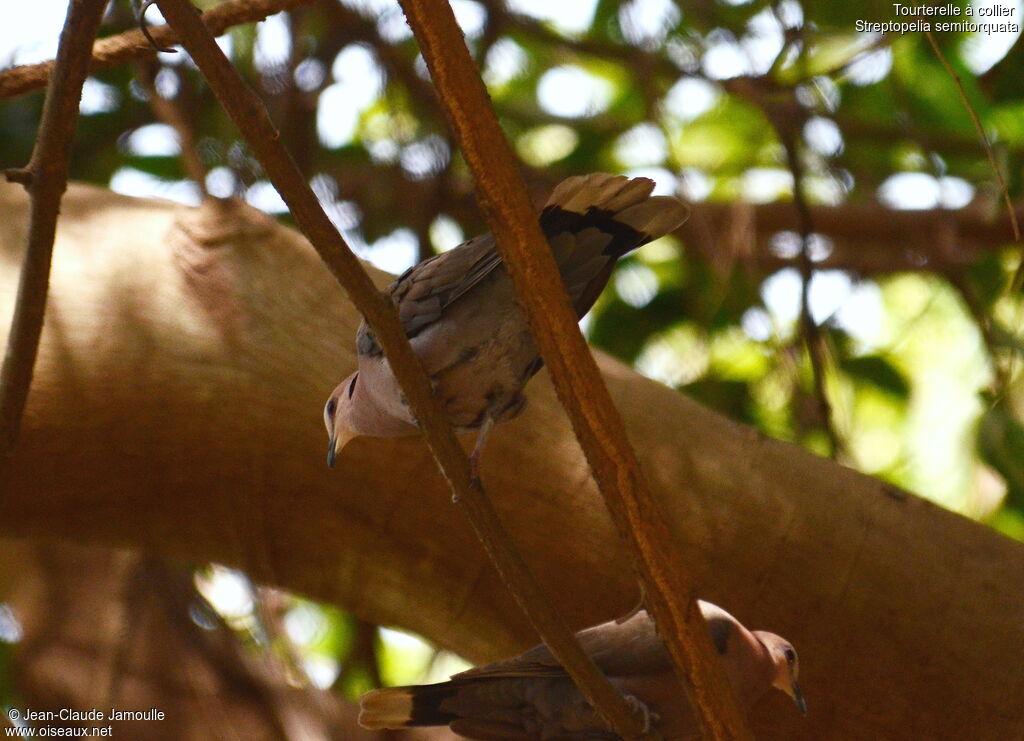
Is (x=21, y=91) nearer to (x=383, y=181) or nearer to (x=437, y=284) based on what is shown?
(x=437, y=284)

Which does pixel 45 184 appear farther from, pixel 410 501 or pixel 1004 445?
pixel 1004 445

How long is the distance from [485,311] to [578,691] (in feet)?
2.83

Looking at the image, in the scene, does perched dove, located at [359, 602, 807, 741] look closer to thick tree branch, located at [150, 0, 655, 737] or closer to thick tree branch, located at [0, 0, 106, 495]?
thick tree branch, located at [150, 0, 655, 737]

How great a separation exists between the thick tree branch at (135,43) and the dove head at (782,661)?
5.45 ft

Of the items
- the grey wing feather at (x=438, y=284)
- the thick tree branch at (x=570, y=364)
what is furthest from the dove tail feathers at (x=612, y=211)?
the thick tree branch at (x=570, y=364)

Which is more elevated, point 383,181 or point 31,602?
point 383,181

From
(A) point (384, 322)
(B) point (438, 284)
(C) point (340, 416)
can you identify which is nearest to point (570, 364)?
(A) point (384, 322)

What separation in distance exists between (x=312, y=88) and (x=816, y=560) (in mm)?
2835

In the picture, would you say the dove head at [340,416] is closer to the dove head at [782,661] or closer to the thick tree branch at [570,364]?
the thick tree branch at [570,364]

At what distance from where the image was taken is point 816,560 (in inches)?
109


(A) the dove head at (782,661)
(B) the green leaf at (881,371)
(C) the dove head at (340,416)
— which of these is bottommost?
(A) the dove head at (782,661)

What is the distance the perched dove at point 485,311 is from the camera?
7.30 feet

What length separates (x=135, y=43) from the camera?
7.26 feet

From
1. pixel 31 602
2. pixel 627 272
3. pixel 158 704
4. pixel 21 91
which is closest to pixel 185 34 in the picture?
pixel 21 91
